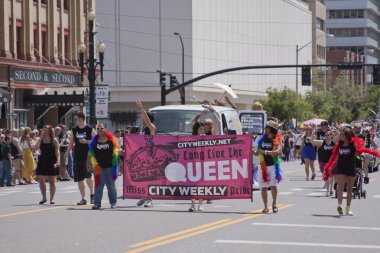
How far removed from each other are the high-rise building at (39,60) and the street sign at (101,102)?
9.97m

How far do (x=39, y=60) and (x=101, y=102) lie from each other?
54.8 feet

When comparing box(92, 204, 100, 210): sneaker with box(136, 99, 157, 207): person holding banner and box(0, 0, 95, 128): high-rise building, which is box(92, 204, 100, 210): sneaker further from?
box(0, 0, 95, 128): high-rise building

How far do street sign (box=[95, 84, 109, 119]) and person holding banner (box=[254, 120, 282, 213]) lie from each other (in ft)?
55.8

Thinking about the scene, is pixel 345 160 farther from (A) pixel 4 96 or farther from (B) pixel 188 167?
(A) pixel 4 96

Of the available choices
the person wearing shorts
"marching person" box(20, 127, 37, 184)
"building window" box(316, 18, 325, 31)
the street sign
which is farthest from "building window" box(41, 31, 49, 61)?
"building window" box(316, 18, 325, 31)

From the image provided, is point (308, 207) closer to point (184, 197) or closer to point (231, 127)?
point (184, 197)

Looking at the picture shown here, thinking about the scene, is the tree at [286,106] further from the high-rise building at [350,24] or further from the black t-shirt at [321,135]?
the high-rise building at [350,24]

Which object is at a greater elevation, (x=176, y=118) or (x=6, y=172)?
(x=176, y=118)

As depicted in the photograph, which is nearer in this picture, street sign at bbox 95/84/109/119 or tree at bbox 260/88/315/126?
street sign at bbox 95/84/109/119

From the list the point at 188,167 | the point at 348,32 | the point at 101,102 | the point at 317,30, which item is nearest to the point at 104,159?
the point at 188,167

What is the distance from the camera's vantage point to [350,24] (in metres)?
154

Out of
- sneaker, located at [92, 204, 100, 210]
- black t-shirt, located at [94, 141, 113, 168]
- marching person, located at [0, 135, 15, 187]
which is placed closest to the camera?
sneaker, located at [92, 204, 100, 210]

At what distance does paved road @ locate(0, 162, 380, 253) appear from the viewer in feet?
44.0

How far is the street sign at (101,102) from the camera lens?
35.7 metres
